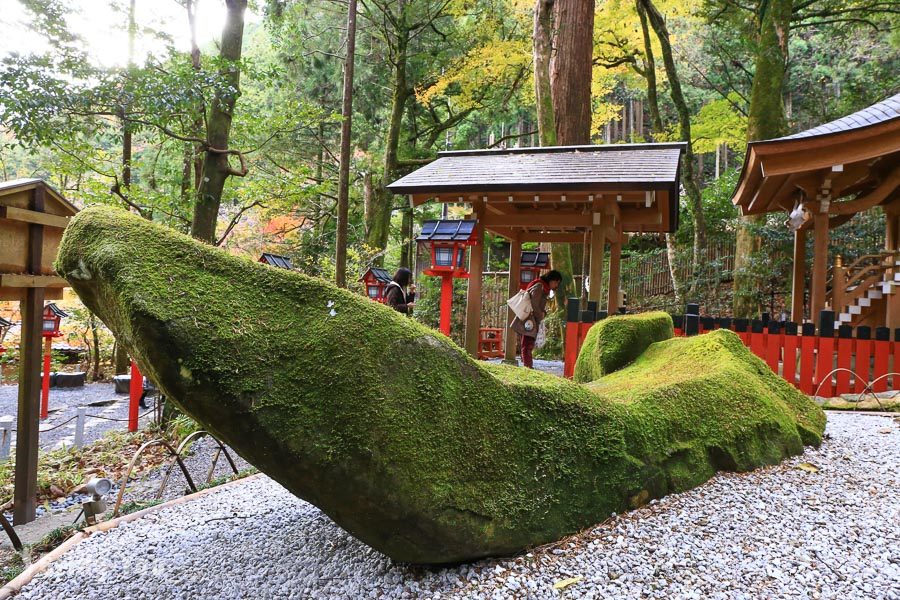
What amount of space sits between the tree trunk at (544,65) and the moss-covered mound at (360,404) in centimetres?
869

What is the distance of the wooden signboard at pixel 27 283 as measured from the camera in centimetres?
409

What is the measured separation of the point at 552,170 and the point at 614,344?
152 inches

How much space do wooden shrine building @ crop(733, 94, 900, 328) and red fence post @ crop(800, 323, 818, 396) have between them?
152 centimetres

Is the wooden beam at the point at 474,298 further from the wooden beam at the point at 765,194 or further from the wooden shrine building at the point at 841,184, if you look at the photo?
the wooden beam at the point at 765,194

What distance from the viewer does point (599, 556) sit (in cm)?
217

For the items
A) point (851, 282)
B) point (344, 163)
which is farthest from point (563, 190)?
point (851, 282)

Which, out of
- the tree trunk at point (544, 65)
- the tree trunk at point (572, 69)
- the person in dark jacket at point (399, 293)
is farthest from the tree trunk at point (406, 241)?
the person in dark jacket at point (399, 293)

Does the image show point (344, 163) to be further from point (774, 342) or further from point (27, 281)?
point (774, 342)

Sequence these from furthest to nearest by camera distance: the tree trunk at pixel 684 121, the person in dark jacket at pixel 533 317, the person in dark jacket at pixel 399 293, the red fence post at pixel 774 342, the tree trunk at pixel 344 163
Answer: the tree trunk at pixel 684 121, the tree trunk at pixel 344 163, the person in dark jacket at pixel 533 317, the person in dark jacket at pixel 399 293, the red fence post at pixel 774 342

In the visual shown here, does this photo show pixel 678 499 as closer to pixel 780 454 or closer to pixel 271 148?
pixel 780 454

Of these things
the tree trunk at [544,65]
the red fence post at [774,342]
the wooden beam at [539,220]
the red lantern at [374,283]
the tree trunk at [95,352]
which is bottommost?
the tree trunk at [95,352]

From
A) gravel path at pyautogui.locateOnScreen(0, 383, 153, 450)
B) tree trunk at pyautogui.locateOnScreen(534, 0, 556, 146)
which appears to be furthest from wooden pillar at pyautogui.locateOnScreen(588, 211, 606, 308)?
gravel path at pyautogui.locateOnScreen(0, 383, 153, 450)

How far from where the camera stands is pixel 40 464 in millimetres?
6312

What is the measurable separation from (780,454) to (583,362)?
165cm
